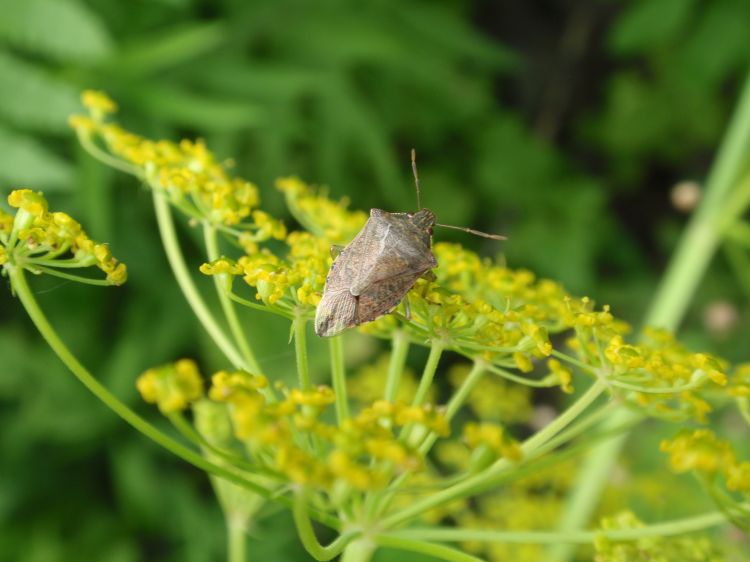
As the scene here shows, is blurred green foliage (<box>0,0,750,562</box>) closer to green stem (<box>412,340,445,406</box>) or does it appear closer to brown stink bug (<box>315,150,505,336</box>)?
brown stink bug (<box>315,150,505,336</box>)

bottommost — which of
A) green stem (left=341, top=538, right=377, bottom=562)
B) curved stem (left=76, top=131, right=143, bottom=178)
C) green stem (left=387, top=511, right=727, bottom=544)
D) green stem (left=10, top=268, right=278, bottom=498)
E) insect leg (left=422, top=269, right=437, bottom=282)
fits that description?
green stem (left=341, top=538, right=377, bottom=562)

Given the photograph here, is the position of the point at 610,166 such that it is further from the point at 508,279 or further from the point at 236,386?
the point at 236,386

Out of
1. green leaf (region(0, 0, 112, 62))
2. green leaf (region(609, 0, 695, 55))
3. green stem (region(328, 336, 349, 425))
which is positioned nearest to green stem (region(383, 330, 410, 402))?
green stem (region(328, 336, 349, 425))

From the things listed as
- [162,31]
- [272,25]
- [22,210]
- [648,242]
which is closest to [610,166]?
[648,242]

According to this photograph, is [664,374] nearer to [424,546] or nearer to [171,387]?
[424,546]

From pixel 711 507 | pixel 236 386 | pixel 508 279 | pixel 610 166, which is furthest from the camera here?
pixel 610 166

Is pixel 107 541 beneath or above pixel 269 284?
beneath

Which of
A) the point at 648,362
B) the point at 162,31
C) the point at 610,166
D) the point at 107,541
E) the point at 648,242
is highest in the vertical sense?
the point at 648,362
